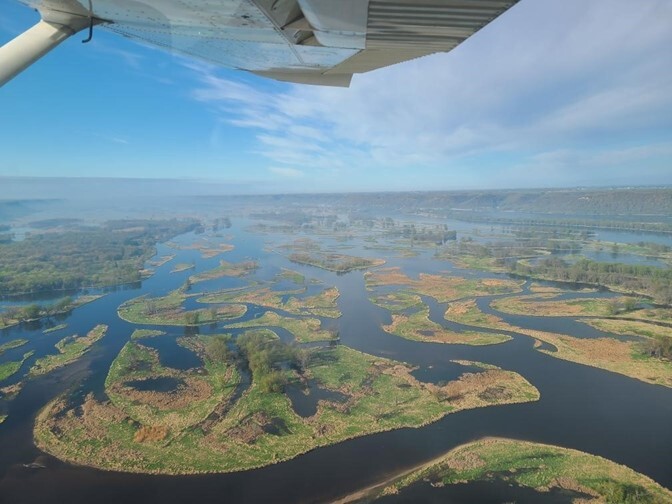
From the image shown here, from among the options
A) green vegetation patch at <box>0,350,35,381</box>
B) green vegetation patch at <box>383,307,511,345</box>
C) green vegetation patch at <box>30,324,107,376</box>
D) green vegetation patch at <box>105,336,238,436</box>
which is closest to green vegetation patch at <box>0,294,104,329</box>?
green vegetation patch at <box>30,324,107,376</box>

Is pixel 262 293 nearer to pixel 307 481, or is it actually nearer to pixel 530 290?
pixel 307 481

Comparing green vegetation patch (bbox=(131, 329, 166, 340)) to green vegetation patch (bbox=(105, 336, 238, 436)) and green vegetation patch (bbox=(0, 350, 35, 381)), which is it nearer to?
green vegetation patch (bbox=(105, 336, 238, 436))

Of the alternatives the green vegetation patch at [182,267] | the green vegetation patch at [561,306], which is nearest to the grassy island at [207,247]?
the green vegetation patch at [182,267]

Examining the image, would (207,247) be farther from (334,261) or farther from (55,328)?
(55,328)

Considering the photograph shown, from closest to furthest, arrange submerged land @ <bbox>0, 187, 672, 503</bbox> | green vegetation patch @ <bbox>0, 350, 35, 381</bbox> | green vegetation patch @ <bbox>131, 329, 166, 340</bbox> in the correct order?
submerged land @ <bbox>0, 187, 672, 503</bbox>, green vegetation patch @ <bbox>0, 350, 35, 381</bbox>, green vegetation patch @ <bbox>131, 329, 166, 340</bbox>

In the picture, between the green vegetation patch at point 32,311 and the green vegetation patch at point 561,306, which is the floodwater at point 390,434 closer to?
the green vegetation patch at point 561,306

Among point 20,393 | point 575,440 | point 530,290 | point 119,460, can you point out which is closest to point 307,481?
point 119,460

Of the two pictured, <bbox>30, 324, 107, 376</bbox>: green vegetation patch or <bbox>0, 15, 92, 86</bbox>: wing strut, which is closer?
<bbox>0, 15, 92, 86</bbox>: wing strut

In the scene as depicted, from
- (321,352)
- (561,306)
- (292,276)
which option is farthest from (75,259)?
(561,306)
